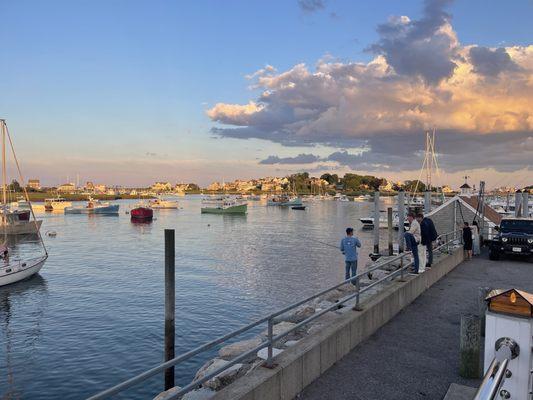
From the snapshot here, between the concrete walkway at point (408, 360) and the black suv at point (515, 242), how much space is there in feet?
27.3

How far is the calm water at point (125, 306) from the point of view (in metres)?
14.5

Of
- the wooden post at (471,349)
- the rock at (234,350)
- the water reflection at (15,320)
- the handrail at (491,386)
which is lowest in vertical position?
the water reflection at (15,320)

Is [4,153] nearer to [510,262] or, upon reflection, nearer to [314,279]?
[314,279]

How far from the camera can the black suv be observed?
20125 mm

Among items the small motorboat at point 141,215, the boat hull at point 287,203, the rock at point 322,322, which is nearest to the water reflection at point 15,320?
the rock at point 322,322

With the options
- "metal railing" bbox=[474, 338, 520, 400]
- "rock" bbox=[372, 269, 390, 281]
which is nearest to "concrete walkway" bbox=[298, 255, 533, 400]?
"metal railing" bbox=[474, 338, 520, 400]

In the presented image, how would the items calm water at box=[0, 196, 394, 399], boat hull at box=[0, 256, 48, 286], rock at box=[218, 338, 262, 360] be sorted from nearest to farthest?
rock at box=[218, 338, 262, 360], calm water at box=[0, 196, 394, 399], boat hull at box=[0, 256, 48, 286]

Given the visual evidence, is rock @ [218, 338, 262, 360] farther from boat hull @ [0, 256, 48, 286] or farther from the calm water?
boat hull @ [0, 256, 48, 286]

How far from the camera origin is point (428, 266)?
49.7 feet

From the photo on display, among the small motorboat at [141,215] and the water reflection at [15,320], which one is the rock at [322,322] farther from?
the small motorboat at [141,215]

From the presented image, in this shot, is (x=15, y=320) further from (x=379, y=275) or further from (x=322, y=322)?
(x=379, y=275)

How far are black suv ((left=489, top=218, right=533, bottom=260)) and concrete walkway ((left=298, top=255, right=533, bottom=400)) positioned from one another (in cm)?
833

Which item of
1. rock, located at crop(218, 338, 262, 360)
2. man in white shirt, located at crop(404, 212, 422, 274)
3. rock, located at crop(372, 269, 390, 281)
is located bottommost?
rock, located at crop(218, 338, 262, 360)

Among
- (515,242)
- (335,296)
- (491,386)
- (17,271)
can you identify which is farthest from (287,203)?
(491,386)
